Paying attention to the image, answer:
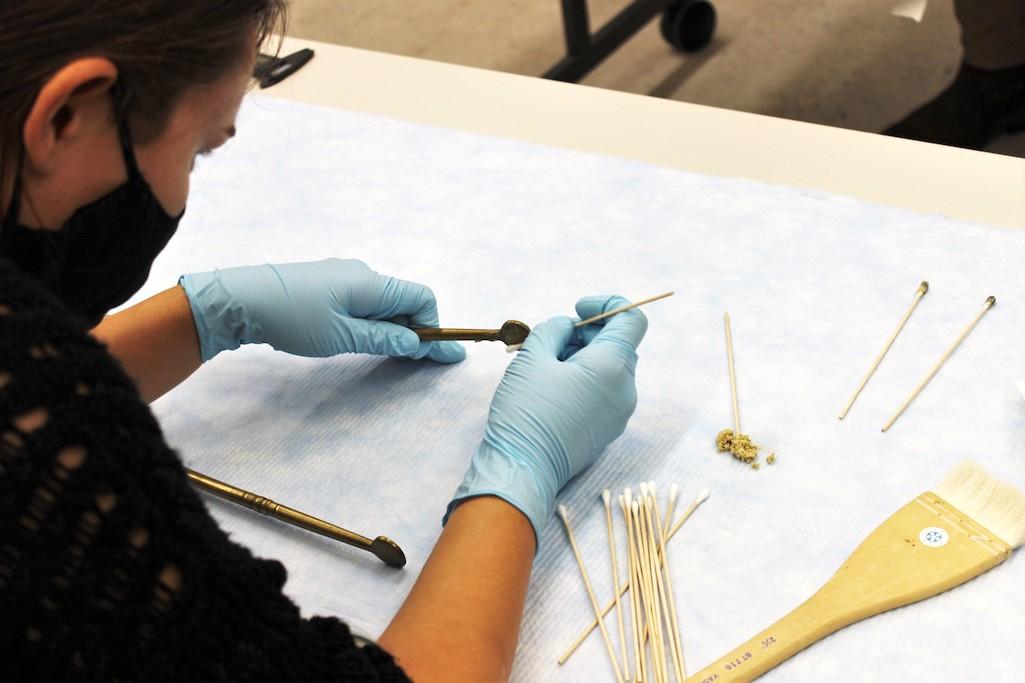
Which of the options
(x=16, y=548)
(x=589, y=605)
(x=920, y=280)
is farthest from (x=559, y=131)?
(x=16, y=548)

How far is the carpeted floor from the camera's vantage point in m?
3.22

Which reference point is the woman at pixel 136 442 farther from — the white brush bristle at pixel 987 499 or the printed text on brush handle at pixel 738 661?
the white brush bristle at pixel 987 499

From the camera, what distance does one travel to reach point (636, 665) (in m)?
0.95

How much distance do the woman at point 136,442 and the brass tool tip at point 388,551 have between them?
54mm

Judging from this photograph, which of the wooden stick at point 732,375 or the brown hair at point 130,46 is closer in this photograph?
the brown hair at point 130,46

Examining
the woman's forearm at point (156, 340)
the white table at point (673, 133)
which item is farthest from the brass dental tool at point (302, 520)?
the white table at point (673, 133)

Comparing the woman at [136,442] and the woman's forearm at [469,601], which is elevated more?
the woman at [136,442]

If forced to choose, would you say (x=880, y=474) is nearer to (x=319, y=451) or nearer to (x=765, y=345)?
(x=765, y=345)

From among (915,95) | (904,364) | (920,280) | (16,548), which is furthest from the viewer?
(915,95)

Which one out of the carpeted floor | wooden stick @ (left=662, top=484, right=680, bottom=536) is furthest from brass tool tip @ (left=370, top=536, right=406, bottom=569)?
the carpeted floor

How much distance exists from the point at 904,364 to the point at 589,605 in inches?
19.6

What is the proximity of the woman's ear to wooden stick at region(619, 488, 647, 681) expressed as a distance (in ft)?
2.10

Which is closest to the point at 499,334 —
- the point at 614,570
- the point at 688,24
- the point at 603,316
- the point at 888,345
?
the point at 603,316

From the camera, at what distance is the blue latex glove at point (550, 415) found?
42.6 inches
